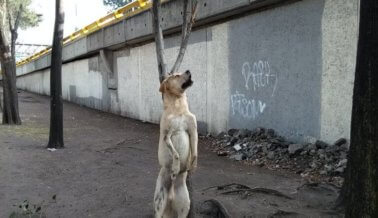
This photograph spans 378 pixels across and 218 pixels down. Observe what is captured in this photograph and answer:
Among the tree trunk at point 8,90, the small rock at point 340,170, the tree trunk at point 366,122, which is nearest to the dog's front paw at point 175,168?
the tree trunk at point 366,122

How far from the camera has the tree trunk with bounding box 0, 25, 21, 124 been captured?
1479 cm

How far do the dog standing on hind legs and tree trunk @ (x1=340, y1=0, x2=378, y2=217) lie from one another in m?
1.45

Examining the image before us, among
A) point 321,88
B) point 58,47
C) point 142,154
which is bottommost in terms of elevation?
point 142,154

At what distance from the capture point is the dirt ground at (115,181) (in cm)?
580

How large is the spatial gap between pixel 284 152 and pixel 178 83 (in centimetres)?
543

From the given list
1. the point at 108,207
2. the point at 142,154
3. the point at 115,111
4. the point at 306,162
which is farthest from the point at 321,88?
the point at 115,111

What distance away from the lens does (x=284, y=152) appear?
9094 mm

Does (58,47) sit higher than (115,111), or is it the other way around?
(58,47)

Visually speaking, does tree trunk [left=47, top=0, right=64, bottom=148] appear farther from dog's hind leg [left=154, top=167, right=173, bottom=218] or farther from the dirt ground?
dog's hind leg [left=154, top=167, right=173, bottom=218]

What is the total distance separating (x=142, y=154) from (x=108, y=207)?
434 cm

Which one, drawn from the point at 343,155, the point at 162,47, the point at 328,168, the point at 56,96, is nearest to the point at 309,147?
the point at 343,155

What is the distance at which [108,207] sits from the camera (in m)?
5.95

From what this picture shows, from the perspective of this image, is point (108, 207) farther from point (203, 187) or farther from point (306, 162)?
point (306, 162)

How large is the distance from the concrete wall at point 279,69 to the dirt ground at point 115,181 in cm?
127
